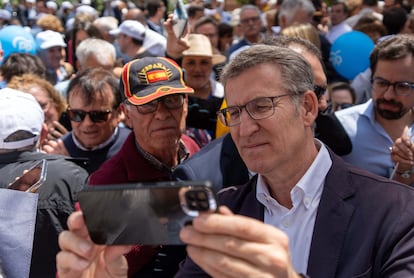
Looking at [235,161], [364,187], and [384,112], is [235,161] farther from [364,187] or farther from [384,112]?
[384,112]

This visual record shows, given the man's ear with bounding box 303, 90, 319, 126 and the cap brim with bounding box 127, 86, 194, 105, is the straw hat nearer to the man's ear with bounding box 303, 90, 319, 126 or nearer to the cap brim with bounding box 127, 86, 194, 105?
the cap brim with bounding box 127, 86, 194, 105

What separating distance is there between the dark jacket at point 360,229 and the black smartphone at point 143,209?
603 millimetres

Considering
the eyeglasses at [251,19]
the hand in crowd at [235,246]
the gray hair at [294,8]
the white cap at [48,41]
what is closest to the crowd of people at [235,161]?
the hand in crowd at [235,246]

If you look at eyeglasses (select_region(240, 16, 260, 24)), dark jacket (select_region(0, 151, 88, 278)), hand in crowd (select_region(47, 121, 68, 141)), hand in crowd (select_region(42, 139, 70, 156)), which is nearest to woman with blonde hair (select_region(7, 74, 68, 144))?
hand in crowd (select_region(47, 121, 68, 141))

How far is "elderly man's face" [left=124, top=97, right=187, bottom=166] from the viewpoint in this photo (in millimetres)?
3098

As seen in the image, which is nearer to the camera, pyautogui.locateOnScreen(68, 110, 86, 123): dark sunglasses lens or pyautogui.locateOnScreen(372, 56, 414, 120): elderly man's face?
pyautogui.locateOnScreen(372, 56, 414, 120): elderly man's face

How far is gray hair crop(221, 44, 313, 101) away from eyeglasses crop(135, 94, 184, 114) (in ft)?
3.03

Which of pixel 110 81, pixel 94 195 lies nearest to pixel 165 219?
pixel 94 195

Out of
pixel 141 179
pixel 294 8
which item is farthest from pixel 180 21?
pixel 294 8

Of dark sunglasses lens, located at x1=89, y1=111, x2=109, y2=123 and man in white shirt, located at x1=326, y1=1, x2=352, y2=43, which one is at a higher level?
dark sunglasses lens, located at x1=89, y1=111, x2=109, y2=123

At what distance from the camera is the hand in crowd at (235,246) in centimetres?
128

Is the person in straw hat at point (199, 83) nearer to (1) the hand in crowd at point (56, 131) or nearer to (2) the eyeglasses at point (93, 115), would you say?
(2) the eyeglasses at point (93, 115)

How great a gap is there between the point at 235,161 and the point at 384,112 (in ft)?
3.99

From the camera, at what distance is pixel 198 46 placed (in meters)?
5.09
